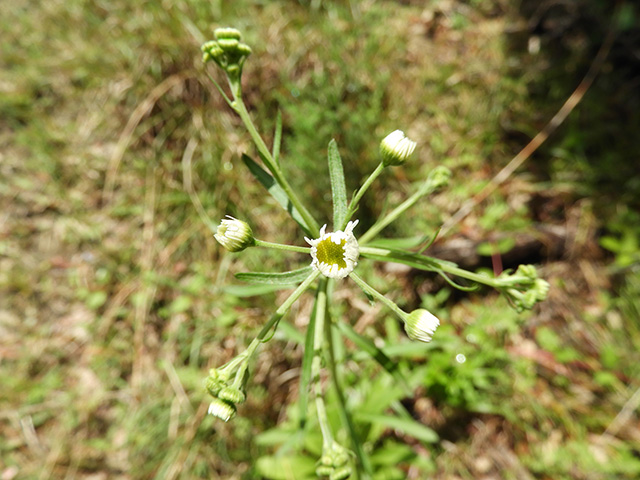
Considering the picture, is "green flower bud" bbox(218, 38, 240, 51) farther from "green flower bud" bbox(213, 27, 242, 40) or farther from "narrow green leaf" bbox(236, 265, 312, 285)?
"narrow green leaf" bbox(236, 265, 312, 285)

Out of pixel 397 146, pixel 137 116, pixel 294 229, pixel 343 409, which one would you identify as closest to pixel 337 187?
pixel 397 146

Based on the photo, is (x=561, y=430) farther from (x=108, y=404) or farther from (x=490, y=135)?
(x=108, y=404)

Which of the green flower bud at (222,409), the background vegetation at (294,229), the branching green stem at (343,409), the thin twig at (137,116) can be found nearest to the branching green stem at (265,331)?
the green flower bud at (222,409)

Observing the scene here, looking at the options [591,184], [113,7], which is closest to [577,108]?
[591,184]

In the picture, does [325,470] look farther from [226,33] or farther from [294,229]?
[294,229]

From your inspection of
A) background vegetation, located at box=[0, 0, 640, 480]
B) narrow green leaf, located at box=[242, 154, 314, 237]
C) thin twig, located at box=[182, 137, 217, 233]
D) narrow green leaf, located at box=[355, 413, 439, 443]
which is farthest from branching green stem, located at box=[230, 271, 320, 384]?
Result: thin twig, located at box=[182, 137, 217, 233]
